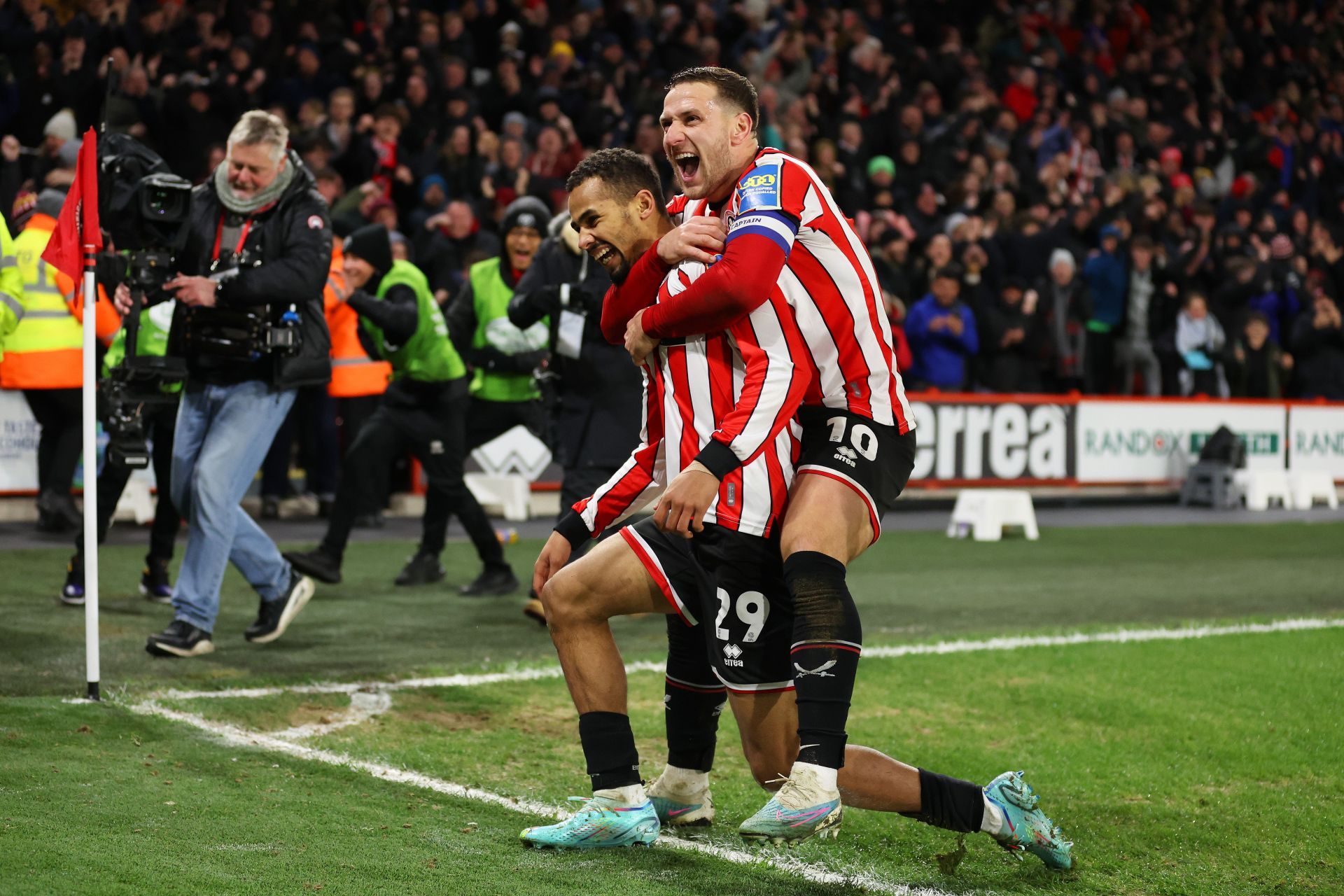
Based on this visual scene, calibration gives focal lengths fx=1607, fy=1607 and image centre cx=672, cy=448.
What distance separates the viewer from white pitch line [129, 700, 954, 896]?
408cm

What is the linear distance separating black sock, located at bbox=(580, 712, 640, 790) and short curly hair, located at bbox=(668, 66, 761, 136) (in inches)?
63.2

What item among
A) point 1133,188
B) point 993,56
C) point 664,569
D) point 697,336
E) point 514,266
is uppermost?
point 993,56

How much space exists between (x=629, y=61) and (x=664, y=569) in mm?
15568

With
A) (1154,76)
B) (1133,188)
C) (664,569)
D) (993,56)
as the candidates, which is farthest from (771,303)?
(1154,76)

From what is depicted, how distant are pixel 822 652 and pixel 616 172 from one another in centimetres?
150

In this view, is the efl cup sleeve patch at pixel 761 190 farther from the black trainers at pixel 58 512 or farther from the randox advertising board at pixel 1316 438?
the randox advertising board at pixel 1316 438

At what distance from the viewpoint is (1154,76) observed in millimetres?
25688

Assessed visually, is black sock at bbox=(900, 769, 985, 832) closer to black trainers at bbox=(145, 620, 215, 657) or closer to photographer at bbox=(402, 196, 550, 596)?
black trainers at bbox=(145, 620, 215, 657)

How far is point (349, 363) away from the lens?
12570 millimetres

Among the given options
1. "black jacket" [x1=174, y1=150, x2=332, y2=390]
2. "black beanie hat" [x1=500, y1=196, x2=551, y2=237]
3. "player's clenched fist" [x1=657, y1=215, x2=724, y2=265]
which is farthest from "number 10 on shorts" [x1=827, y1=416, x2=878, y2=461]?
"black beanie hat" [x1=500, y1=196, x2=551, y2=237]

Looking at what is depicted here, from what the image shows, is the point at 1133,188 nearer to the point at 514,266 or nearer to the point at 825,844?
the point at 514,266

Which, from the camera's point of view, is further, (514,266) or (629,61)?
(629,61)

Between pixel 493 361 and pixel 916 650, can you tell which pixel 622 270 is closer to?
pixel 916 650

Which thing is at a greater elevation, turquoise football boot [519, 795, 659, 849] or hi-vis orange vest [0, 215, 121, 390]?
hi-vis orange vest [0, 215, 121, 390]
